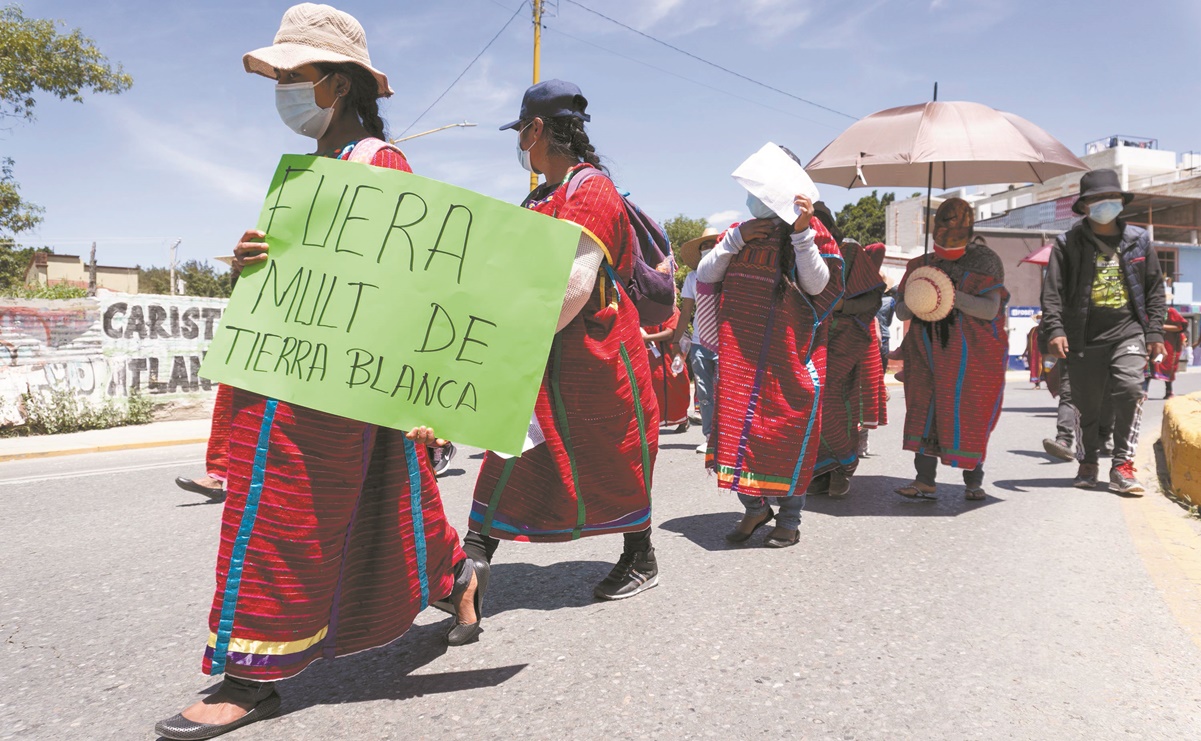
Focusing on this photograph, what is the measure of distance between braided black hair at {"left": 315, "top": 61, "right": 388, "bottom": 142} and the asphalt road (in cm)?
176

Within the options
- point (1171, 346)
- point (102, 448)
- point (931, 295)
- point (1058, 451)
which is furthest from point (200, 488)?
point (1171, 346)

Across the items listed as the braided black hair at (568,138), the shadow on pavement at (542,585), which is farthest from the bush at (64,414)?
the braided black hair at (568,138)

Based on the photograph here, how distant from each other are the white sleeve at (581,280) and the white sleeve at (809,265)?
141 cm

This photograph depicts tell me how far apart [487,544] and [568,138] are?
5.24 ft

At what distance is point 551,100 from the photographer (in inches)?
130

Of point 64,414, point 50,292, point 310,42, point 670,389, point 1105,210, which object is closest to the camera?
point 310,42

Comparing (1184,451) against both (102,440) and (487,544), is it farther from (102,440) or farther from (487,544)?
(102,440)

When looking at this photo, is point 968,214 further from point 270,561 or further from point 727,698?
point 270,561

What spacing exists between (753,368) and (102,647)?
118 inches

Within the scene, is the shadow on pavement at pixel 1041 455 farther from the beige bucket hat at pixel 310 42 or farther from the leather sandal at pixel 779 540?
the beige bucket hat at pixel 310 42

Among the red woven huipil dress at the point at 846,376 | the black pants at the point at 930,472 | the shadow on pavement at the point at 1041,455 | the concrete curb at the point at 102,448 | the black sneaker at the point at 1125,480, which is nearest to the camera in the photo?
the red woven huipil dress at the point at 846,376

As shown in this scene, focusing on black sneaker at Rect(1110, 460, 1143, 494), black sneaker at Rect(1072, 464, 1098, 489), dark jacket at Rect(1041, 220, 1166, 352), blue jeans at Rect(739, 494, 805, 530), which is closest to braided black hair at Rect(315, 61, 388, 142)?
blue jeans at Rect(739, 494, 805, 530)

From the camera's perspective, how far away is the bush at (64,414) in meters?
11.2

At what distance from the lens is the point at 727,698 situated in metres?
2.65
